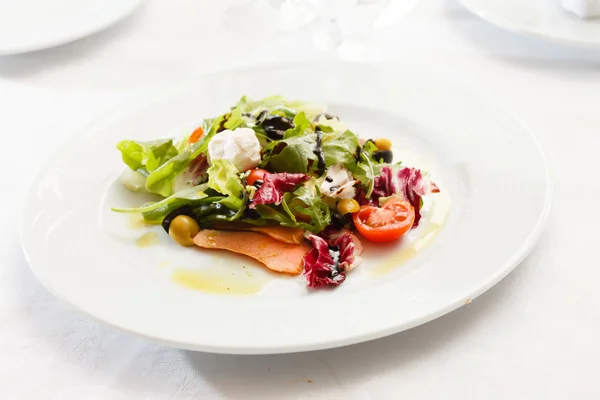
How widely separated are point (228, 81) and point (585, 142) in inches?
60.1

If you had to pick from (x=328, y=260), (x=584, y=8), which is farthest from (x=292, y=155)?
(x=584, y=8)

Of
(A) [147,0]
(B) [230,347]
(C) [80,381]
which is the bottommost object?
(A) [147,0]

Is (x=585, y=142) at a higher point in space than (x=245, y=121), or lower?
lower

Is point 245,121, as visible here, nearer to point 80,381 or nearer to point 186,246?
point 186,246

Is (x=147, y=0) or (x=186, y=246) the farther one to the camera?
(x=147, y=0)

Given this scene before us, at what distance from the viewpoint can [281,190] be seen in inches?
92.8

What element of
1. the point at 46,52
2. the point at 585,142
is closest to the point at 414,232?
the point at 585,142

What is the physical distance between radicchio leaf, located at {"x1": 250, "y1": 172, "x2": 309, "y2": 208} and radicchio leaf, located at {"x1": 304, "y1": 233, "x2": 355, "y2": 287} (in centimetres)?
18

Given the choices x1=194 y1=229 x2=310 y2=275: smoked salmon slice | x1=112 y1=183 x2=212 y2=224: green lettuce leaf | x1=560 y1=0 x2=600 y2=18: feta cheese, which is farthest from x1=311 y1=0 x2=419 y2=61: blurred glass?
x1=194 y1=229 x2=310 y2=275: smoked salmon slice

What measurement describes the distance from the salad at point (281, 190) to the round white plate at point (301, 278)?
0.20 feet

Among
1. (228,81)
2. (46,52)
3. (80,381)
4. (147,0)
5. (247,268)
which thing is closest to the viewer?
(80,381)

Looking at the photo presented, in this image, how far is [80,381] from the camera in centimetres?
190

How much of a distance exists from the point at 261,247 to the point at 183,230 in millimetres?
276

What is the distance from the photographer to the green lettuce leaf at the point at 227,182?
2.37 meters
